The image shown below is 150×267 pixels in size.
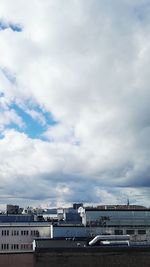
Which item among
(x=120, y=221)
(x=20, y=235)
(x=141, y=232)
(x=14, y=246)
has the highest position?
(x=120, y=221)

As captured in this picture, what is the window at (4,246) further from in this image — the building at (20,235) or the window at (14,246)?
the window at (14,246)

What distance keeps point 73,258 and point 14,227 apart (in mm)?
58079

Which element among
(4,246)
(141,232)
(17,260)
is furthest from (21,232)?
(17,260)

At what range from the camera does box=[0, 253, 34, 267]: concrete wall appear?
46750mm

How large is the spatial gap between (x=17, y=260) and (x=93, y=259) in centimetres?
859

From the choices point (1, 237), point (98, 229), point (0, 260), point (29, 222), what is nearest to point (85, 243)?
point (0, 260)

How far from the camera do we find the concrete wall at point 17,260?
153 feet

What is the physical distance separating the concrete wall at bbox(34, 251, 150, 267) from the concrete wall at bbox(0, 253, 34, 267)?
0.77 m

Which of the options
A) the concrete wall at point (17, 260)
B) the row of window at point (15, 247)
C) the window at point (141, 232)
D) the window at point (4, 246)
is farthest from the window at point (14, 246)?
the concrete wall at point (17, 260)

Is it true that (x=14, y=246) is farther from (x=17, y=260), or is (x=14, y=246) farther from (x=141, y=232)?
(x=17, y=260)

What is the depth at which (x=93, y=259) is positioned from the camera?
48.4 metres

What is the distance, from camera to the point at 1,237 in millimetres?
101250

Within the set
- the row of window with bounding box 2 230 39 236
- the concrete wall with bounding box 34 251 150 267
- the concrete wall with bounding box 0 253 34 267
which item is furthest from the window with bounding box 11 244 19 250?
the concrete wall with bounding box 34 251 150 267

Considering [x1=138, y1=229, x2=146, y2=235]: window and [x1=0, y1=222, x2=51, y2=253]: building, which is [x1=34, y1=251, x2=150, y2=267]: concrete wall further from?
[x1=138, y1=229, x2=146, y2=235]: window
